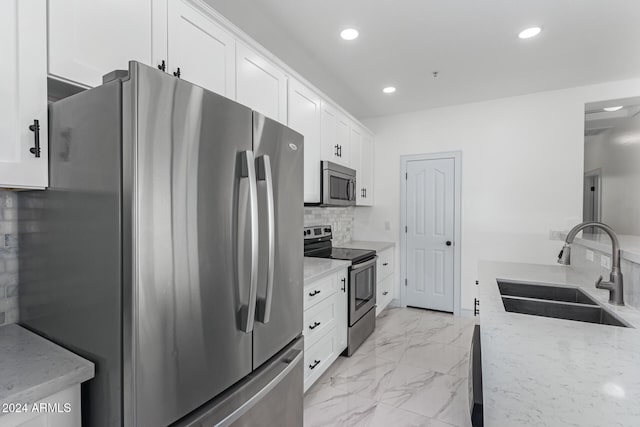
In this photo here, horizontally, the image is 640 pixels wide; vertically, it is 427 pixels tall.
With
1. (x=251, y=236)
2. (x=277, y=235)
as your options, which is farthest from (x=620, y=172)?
(x=251, y=236)

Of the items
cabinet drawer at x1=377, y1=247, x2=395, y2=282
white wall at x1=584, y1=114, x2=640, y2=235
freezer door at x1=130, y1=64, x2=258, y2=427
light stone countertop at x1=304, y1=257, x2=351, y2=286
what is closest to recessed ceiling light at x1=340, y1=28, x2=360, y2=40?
freezer door at x1=130, y1=64, x2=258, y2=427

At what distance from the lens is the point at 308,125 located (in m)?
2.66

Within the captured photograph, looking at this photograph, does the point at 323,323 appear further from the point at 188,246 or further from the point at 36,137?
the point at 36,137

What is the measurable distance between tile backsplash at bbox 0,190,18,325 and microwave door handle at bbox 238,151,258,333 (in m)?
0.89

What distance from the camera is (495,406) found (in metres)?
0.70

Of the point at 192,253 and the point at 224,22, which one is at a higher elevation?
the point at 224,22

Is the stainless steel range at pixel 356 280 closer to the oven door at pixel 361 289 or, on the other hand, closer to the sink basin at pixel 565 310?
the oven door at pixel 361 289

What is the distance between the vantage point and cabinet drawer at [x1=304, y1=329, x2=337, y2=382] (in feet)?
6.87

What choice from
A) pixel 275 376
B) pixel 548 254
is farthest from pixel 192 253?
pixel 548 254

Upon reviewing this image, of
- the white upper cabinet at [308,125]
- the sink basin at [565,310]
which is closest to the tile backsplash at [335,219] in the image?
the white upper cabinet at [308,125]

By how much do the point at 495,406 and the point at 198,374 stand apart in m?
0.85

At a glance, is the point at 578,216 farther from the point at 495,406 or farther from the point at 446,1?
the point at 495,406

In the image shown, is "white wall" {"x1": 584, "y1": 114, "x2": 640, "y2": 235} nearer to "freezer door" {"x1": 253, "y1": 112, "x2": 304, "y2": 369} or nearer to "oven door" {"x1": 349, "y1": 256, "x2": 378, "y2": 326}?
"oven door" {"x1": 349, "y1": 256, "x2": 378, "y2": 326}

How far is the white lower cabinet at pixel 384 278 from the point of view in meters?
3.61
